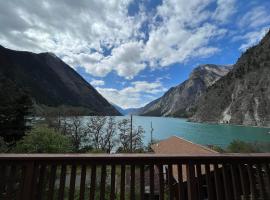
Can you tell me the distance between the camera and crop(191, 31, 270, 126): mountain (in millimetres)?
110750

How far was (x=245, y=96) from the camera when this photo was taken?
120750 millimetres

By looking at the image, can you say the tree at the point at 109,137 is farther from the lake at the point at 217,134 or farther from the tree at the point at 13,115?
the tree at the point at 13,115

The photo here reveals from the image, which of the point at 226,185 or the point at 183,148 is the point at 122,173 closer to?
the point at 226,185

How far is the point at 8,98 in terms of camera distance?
27.9m

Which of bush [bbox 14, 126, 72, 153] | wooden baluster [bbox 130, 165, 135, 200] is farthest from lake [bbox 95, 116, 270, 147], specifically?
wooden baluster [bbox 130, 165, 135, 200]

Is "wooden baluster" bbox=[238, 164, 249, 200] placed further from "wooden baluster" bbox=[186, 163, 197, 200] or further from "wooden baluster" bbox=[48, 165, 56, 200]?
"wooden baluster" bbox=[48, 165, 56, 200]

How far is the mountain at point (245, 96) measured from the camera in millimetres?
110750

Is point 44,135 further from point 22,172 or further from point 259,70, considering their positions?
point 259,70

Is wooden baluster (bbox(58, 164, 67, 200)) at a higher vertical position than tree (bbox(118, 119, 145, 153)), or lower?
higher

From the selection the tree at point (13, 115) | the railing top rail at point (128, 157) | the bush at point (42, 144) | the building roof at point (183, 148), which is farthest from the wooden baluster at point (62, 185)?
the tree at point (13, 115)

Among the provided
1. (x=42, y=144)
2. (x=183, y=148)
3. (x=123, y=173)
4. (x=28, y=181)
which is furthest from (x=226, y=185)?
(x=42, y=144)

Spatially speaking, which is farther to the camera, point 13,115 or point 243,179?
point 13,115

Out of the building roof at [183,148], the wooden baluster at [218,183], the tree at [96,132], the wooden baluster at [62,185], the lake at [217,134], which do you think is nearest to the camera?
the wooden baluster at [62,185]

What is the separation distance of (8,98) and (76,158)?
28526mm
